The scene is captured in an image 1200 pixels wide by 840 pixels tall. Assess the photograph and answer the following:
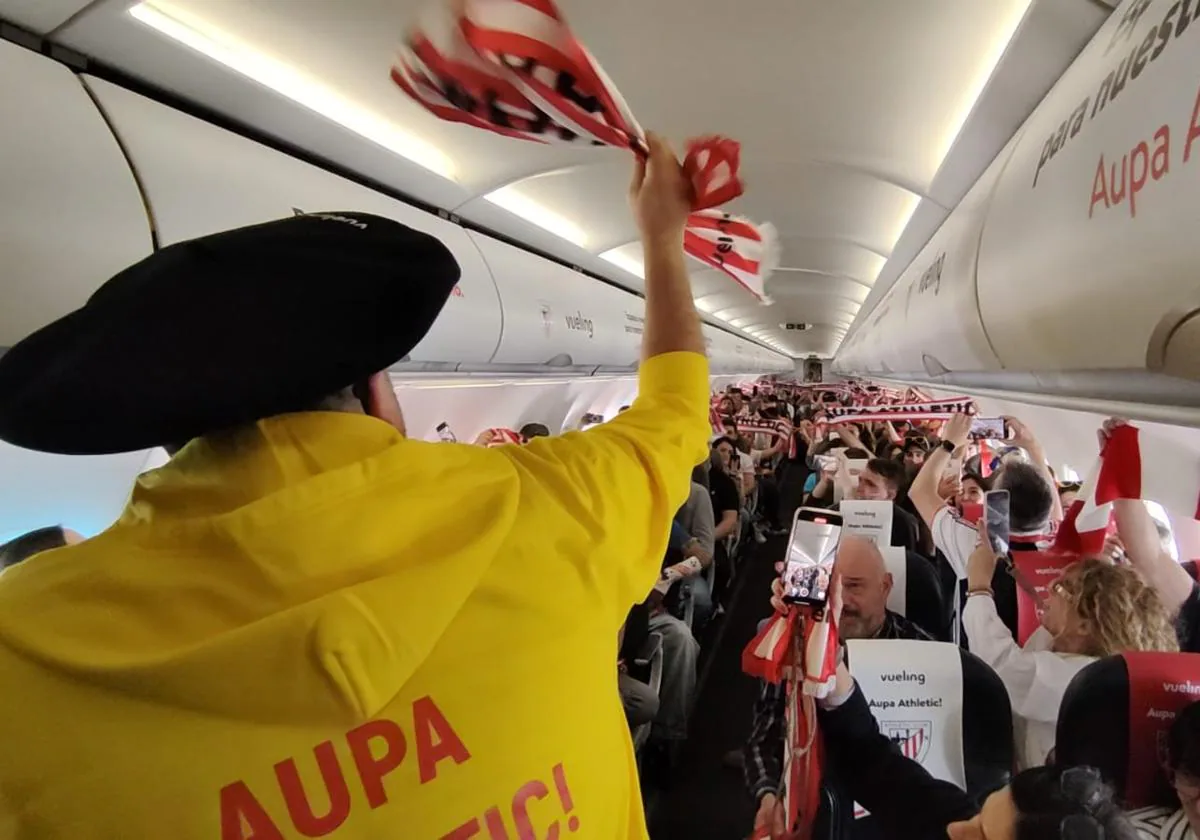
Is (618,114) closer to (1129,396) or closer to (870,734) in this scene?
(1129,396)

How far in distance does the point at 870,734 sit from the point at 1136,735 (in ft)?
1.94

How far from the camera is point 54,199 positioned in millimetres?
1248

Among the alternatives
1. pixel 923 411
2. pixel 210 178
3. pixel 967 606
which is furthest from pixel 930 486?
pixel 210 178

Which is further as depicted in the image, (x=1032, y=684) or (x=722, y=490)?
(x=722, y=490)

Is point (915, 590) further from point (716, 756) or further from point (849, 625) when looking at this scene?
point (716, 756)

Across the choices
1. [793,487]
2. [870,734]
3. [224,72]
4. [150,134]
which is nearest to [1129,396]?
[870,734]

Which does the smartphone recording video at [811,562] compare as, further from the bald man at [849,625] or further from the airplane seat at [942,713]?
the bald man at [849,625]

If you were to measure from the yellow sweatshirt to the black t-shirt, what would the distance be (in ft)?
18.2

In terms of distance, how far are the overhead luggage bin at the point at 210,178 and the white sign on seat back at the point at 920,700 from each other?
1.77 m

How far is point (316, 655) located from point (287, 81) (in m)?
2.03

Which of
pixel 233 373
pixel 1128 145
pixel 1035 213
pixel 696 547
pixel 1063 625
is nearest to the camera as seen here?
pixel 233 373

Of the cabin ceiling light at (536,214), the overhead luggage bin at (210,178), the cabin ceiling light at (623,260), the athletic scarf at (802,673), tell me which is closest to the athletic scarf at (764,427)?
the cabin ceiling light at (623,260)

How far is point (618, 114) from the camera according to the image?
1.48 m

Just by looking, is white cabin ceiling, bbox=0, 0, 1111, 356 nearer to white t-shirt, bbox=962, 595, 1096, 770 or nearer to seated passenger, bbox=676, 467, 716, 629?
white t-shirt, bbox=962, 595, 1096, 770
